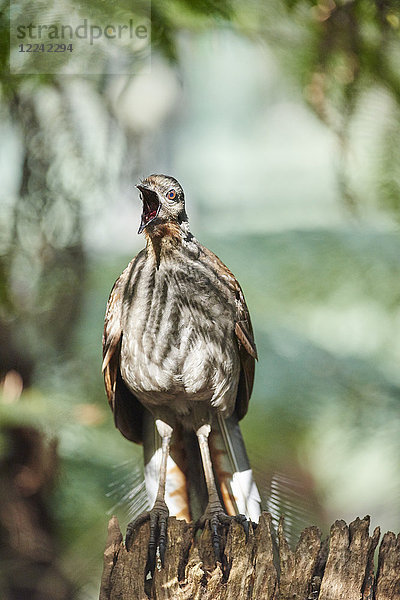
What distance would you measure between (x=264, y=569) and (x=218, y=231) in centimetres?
228

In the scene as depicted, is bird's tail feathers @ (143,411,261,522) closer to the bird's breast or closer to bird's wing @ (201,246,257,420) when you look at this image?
bird's wing @ (201,246,257,420)

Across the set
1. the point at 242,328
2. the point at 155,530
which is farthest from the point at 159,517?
the point at 242,328

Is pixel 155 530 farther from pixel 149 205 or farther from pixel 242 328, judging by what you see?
pixel 149 205

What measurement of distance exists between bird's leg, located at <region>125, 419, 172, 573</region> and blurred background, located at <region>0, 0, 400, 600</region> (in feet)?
3.79

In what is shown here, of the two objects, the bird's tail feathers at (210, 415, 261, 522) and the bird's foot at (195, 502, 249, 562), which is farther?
the bird's tail feathers at (210, 415, 261, 522)

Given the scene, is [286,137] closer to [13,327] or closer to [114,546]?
[13,327]

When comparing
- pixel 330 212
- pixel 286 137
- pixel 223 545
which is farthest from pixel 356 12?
pixel 223 545

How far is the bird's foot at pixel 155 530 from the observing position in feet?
6.77

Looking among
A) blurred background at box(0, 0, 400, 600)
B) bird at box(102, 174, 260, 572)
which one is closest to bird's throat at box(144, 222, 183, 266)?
bird at box(102, 174, 260, 572)

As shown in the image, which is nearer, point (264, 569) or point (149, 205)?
point (264, 569)

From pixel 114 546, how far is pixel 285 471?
1.59 m

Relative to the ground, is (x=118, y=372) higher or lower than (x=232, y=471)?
higher

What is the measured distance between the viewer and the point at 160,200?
2.08 metres

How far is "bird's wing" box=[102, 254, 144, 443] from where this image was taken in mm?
2271
